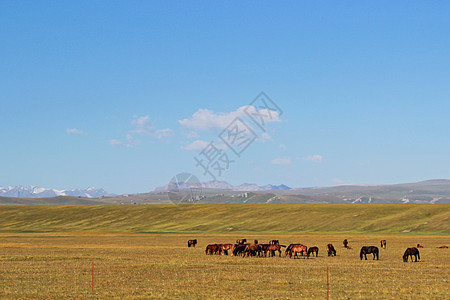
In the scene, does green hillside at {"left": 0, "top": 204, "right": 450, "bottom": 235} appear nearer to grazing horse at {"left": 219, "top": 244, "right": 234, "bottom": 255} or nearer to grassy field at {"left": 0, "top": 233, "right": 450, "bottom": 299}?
grazing horse at {"left": 219, "top": 244, "right": 234, "bottom": 255}

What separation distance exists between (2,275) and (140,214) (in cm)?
15060

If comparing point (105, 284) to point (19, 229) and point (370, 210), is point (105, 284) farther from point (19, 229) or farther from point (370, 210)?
point (19, 229)

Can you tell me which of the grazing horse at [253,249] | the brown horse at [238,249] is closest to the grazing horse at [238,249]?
the brown horse at [238,249]

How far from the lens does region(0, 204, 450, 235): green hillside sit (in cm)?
13362

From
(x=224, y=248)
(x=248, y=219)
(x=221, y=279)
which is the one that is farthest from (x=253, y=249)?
(x=248, y=219)

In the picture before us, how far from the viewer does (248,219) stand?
519 ft

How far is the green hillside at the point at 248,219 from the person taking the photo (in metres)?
134

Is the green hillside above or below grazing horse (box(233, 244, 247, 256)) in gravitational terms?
below

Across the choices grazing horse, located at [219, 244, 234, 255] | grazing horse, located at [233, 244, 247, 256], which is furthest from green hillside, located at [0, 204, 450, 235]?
grazing horse, located at [233, 244, 247, 256]

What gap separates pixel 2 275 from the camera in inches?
1436

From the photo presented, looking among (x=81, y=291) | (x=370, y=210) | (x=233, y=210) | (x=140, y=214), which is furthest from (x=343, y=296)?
(x=140, y=214)

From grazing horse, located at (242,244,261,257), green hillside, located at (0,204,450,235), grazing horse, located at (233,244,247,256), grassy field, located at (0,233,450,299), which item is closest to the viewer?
grassy field, located at (0,233,450,299)

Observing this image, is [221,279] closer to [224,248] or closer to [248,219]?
[224,248]

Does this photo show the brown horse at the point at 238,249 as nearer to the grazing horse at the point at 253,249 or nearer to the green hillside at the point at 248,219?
the grazing horse at the point at 253,249
